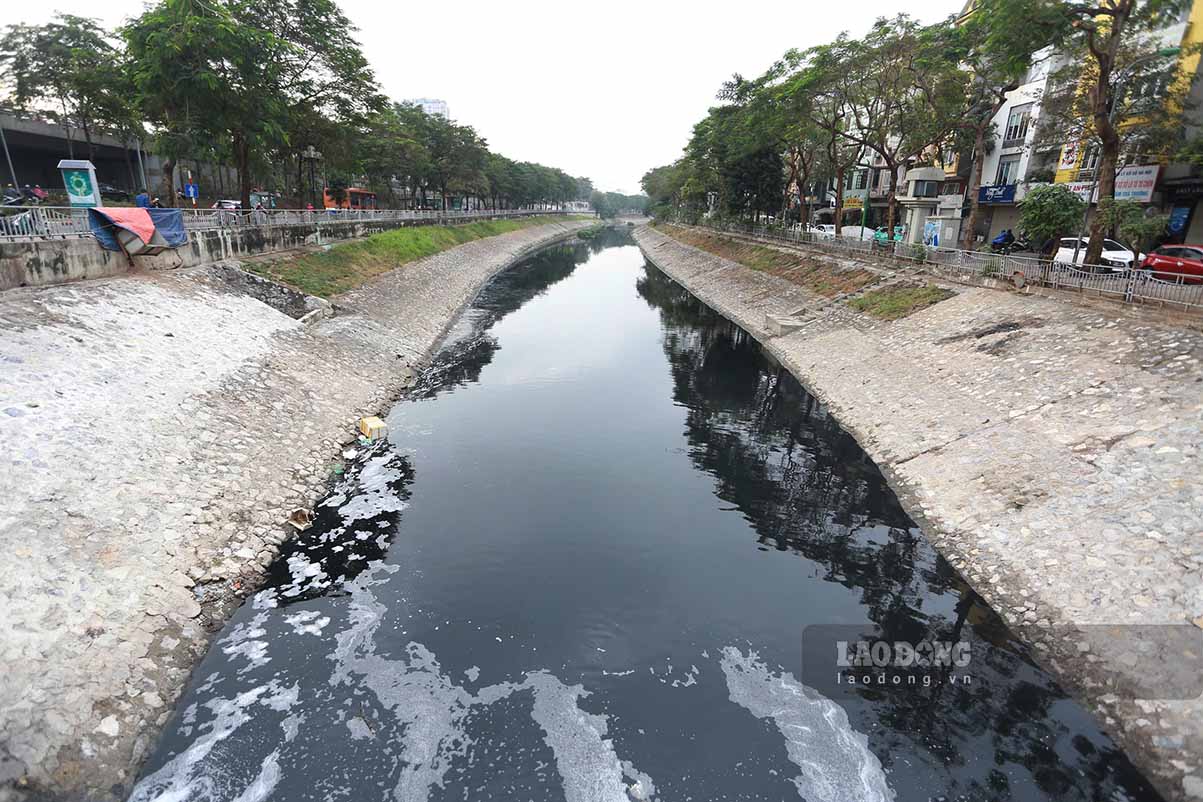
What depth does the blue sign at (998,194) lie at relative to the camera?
157 ft

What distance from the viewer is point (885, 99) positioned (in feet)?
120

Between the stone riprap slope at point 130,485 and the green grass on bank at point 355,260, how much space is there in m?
6.32

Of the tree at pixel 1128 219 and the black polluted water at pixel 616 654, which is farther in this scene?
the tree at pixel 1128 219

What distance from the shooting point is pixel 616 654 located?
1010 cm

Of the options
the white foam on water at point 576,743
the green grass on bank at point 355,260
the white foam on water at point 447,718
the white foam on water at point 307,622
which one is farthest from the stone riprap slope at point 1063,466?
the green grass on bank at point 355,260

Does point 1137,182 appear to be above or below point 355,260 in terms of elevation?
above

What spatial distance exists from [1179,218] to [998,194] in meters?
16.7

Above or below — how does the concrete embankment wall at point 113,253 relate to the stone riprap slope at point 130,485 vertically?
above

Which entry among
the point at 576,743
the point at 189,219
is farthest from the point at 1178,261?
the point at 189,219

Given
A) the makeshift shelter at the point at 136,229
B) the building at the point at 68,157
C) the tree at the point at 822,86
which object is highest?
the tree at the point at 822,86

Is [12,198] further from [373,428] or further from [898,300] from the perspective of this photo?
[898,300]

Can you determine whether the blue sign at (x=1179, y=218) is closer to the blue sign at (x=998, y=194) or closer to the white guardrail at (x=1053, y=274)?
the blue sign at (x=998, y=194)

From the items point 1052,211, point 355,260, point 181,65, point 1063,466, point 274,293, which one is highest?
point 181,65

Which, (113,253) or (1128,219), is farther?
(1128,219)
